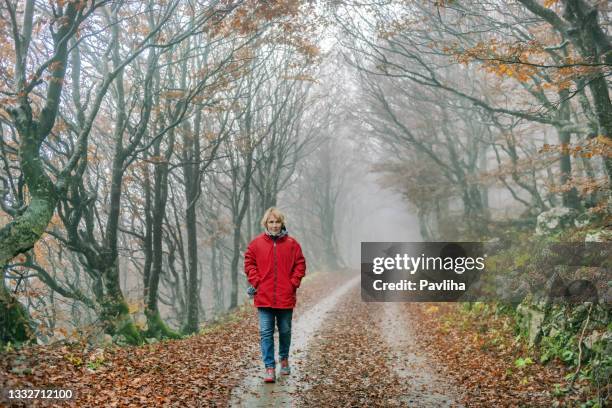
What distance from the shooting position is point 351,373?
797 cm

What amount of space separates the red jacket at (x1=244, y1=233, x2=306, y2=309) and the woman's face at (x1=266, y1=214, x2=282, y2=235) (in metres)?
0.12

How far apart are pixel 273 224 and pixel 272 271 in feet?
2.04

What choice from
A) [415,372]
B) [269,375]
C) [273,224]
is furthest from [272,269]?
[415,372]

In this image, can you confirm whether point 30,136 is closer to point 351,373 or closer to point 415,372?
point 351,373

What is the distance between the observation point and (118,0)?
9.89 meters

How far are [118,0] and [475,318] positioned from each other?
10331 mm

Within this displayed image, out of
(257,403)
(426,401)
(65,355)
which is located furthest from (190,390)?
(426,401)

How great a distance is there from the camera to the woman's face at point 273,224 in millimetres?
6703

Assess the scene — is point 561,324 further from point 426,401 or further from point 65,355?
point 65,355

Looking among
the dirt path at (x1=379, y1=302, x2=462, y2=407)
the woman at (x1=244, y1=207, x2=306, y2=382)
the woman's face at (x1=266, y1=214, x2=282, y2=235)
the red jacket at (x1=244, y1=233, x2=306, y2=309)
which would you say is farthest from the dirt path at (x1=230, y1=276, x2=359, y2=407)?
the woman's face at (x1=266, y1=214, x2=282, y2=235)

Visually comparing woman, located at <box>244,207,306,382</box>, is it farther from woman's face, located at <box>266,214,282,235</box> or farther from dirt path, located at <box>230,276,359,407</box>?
dirt path, located at <box>230,276,359,407</box>

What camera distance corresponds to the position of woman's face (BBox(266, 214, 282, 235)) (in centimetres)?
670

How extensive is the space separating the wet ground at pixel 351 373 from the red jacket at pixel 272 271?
3.80 feet

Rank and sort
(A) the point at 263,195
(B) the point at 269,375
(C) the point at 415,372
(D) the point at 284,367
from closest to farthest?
(B) the point at 269,375 → (D) the point at 284,367 → (C) the point at 415,372 → (A) the point at 263,195
